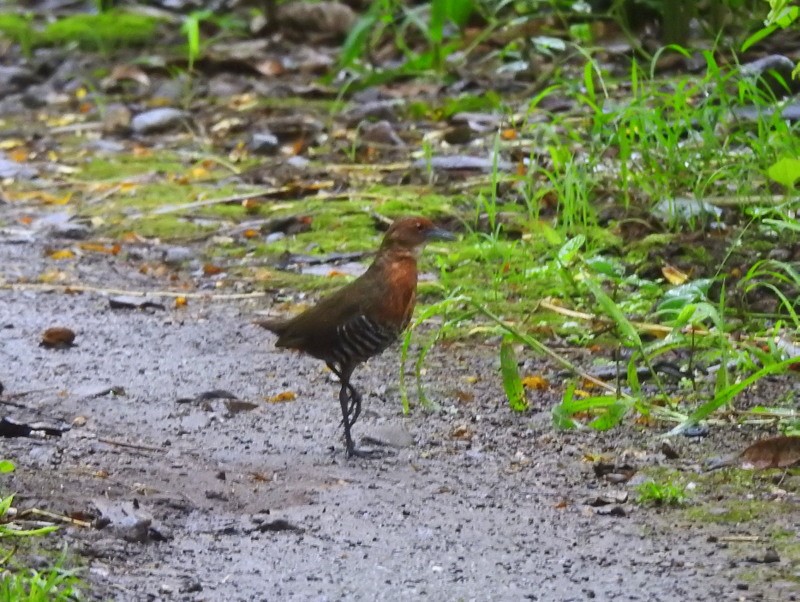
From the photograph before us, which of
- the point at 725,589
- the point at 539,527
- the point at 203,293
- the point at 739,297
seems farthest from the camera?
the point at 203,293

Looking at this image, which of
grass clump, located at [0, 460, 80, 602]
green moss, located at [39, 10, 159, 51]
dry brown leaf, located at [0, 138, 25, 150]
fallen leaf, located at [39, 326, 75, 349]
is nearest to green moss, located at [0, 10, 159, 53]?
green moss, located at [39, 10, 159, 51]

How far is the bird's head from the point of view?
454 cm

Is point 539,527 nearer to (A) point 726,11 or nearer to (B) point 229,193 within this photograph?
(B) point 229,193

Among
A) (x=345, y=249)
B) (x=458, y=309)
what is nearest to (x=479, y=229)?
(x=345, y=249)

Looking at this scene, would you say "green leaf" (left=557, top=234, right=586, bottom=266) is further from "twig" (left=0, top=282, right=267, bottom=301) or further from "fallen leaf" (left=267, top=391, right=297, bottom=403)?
"twig" (left=0, top=282, right=267, bottom=301)

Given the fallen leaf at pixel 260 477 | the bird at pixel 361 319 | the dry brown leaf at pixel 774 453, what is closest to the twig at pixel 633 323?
the dry brown leaf at pixel 774 453

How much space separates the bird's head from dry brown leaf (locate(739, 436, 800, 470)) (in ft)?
4.09

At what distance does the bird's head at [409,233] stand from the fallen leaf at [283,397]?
592 mm

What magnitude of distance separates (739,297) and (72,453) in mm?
2314

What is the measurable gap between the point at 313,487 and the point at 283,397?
88 centimetres

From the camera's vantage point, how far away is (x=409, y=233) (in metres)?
4.56

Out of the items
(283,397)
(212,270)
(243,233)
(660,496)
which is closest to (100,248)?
(243,233)

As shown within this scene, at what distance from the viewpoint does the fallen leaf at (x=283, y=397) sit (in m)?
4.72

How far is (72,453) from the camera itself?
3.95 metres
